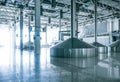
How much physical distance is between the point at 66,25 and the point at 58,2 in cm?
1461

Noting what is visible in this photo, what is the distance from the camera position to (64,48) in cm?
938

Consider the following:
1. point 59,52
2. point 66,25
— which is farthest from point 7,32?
point 59,52

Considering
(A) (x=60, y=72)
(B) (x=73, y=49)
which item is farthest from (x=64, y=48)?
(A) (x=60, y=72)

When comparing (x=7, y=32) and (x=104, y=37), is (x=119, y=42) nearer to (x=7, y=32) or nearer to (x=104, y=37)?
(x=104, y=37)

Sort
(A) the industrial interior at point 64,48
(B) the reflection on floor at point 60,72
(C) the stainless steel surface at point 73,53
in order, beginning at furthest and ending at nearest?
(C) the stainless steel surface at point 73,53 → (A) the industrial interior at point 64,48 → (B) the reflection on floor at point 60,72

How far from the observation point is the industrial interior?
4.21m

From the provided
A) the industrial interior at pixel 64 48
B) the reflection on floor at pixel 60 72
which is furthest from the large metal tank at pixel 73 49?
the reflection on floor at pixel 60 72

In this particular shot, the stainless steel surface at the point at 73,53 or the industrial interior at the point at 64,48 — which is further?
the stainless steel surface at the point at 73,53

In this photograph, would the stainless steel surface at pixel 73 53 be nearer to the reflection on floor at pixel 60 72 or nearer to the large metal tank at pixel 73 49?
the large metal tank at pixel 73 49

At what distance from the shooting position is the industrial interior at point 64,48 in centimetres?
421

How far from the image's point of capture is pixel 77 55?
9.37m

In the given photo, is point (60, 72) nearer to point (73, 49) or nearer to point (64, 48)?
point (73, 49)

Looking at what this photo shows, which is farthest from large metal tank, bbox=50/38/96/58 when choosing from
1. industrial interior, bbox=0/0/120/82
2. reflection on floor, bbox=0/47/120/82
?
reflection on floor, bbox=0/47/120/82

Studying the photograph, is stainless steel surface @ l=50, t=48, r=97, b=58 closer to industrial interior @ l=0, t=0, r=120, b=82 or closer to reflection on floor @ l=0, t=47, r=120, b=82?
industrial interior @ l=0, t=0, r=120, b=82
